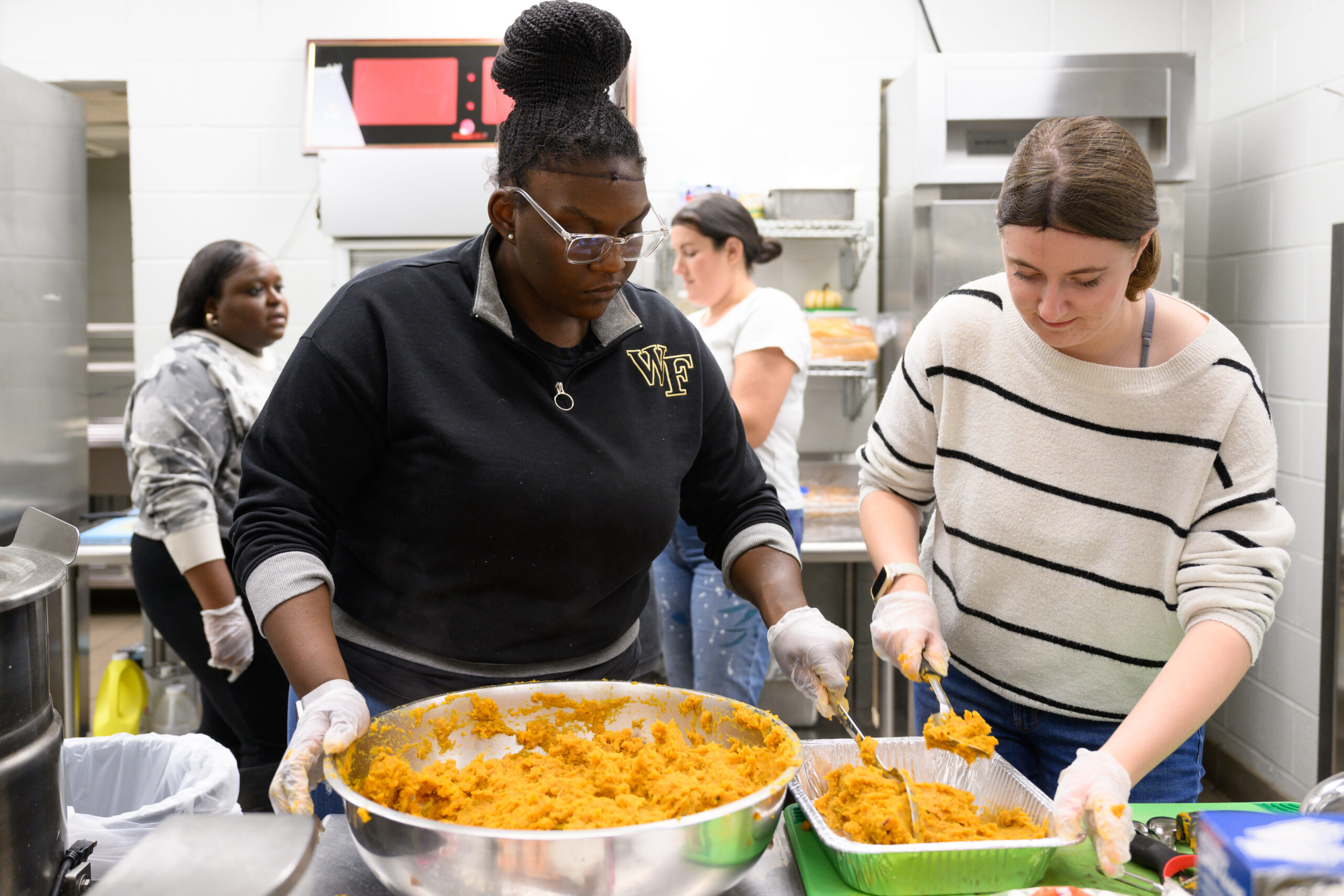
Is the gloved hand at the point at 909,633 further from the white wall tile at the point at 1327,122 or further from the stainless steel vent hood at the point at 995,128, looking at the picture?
the white wall tile at the point at 1327,122

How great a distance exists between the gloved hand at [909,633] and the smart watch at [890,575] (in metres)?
0.01

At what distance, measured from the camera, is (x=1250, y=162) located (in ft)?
10.5

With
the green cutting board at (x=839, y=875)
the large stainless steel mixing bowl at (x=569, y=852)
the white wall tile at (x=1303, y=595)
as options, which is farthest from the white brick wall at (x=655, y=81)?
the large stainless steel mixing bowl at (x=569, y=852)

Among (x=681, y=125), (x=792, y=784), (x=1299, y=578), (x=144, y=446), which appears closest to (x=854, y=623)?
(x=1299, y=578)

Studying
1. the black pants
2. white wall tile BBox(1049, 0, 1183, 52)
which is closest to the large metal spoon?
the black pants

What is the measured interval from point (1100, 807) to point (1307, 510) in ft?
8.06

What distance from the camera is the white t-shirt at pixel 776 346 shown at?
2.62 m

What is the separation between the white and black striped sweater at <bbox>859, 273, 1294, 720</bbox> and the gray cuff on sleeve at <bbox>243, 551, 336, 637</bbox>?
851 mm

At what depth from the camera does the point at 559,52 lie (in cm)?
121

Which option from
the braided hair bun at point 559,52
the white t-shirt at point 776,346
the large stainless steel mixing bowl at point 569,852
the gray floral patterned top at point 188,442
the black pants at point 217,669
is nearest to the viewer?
the large stainless steel mixing bowl at point 569,852

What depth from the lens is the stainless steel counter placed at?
96 cm

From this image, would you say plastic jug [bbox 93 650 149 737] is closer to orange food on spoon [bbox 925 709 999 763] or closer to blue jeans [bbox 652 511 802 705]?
blue jeans [bbox 652 511 802 705]

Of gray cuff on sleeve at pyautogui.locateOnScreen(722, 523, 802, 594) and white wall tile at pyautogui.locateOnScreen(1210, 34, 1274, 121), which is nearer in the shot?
gray cuff on sleeve at pyautogui.locateOnScreen(722, 523, 802, 594)

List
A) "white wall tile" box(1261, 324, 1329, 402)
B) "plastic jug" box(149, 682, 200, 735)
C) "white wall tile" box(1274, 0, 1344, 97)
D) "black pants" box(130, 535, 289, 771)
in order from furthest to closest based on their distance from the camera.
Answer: "plastic jug" box(149, 682, 200, 735) → "white wall tile" box(1261, 324, 1329, 402) → "white wall tile" box(1274, 0, 1344, 97) → "black pants" box(130, 535, 289, 771)
